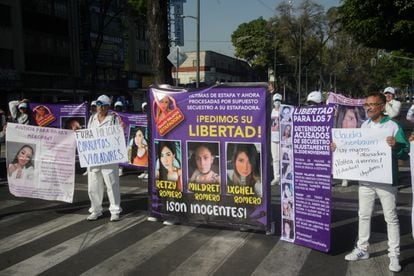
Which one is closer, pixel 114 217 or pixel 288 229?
pixel 288 229

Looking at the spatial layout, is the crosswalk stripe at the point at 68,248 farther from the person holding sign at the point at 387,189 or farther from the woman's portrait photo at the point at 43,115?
the woman's portrait photo at the point at 43,115

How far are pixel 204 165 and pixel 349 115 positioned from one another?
16.9 ft

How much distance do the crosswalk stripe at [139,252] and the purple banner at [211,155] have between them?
0.78 ft

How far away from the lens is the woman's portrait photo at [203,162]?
646cm

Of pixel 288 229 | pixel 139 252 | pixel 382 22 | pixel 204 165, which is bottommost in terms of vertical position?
pixel 139 252

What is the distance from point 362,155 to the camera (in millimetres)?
5172

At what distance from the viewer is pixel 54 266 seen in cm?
541

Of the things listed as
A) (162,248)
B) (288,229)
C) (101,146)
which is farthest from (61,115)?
(288,229)

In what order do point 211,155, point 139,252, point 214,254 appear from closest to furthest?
point 214,254 → point 139,252 → point 211,155

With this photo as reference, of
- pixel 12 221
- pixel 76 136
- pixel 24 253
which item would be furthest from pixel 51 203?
pixel 24 253

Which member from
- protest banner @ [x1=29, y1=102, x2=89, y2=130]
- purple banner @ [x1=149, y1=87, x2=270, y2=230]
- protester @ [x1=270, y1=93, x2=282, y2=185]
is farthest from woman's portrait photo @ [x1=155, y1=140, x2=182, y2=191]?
protest banner @ [x1=29, y1=102, x2=89, y2=130]

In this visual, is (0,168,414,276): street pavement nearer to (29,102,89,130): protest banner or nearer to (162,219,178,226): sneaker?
(162,219,178,226): sneaker

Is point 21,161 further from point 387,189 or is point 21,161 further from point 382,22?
point 382,22

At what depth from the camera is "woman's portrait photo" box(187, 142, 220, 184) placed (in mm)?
6461
